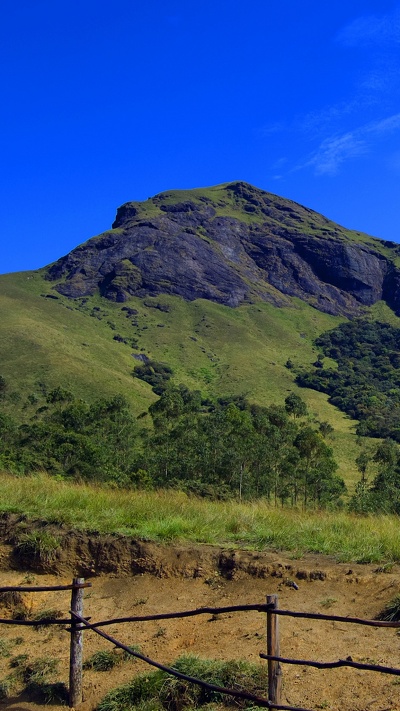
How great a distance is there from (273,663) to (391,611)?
7.31ft

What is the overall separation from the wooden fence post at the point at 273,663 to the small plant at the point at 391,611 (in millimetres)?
2047

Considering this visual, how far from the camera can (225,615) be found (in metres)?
7.71

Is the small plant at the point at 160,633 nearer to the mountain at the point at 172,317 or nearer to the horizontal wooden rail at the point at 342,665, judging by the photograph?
the horizontal wooden rail at the point at 342,665

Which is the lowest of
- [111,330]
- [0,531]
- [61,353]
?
[0,531]

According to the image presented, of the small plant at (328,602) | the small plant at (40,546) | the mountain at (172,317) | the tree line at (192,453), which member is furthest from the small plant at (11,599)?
the mountain at (172,317)

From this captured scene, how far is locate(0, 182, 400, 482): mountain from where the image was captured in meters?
85.7

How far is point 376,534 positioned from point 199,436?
38.2 m

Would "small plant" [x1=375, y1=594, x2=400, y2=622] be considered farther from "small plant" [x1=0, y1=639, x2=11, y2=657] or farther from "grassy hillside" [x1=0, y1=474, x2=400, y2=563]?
"small plant" [x1=0, y1=639, x2=11, y2=657]

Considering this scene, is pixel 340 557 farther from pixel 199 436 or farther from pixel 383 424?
pixel 383 424

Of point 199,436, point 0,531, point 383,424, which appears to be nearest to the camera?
point 0,531

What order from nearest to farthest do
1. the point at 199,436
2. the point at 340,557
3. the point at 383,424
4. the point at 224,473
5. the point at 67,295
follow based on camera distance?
the point at 340,557 < the point at 224,473 < the point at 199,436 < the point at 383,424 < the point at 67,295

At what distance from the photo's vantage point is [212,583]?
8.53 meters

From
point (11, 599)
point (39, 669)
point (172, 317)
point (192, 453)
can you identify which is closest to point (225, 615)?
point (39, 669)

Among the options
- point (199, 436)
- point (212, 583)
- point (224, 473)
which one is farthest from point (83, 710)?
point (199, 436)
